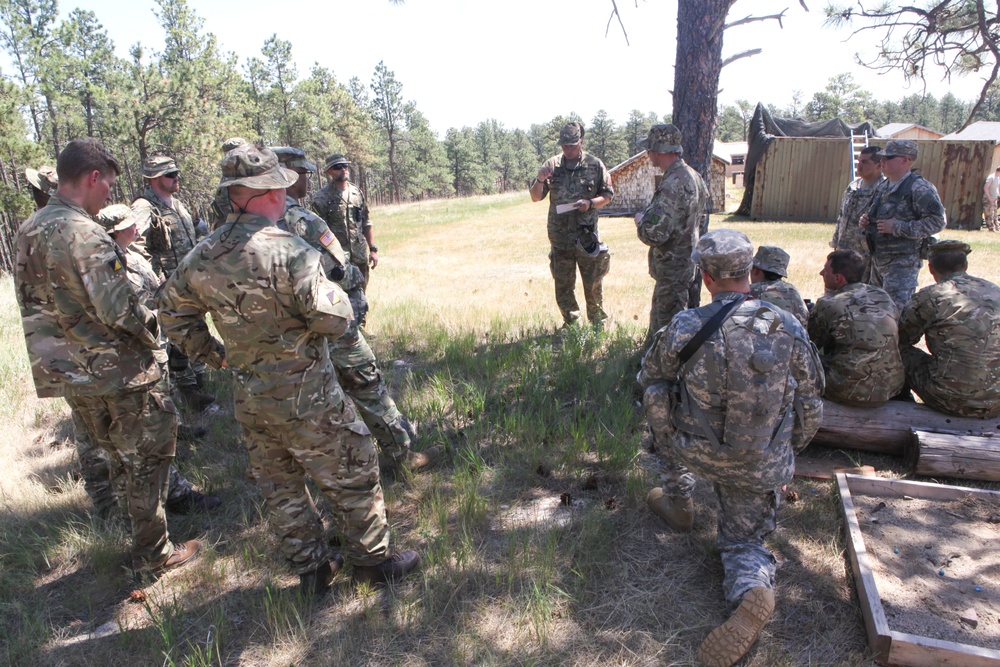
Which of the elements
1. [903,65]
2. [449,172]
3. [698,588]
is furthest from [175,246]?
[449,172]

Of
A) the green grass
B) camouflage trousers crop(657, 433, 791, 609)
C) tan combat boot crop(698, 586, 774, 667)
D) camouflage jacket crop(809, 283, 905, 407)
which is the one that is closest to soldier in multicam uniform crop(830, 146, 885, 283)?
camouflage jacket crop(809, 283, 905, 407)

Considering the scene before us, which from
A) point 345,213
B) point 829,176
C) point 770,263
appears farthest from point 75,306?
point 829,176

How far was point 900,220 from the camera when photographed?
5.15 meters

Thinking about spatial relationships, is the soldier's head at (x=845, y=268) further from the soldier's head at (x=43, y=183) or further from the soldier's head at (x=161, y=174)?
the soldier's head at (x=161, y=174)

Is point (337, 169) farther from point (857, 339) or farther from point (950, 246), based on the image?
point (950, 246)

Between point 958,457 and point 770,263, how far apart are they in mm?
1582

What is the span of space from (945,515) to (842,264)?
5.42ft

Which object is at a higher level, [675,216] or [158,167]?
[158,167]

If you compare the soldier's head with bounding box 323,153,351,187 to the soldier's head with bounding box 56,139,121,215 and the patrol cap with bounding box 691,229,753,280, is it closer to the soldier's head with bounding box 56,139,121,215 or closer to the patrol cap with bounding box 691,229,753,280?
the soldier's head with bounding box 56,139,121,215

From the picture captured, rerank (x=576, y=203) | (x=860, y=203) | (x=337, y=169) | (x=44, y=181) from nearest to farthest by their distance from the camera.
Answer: (x=44, y=181)
(x=860, y=203)
(x=576, y=203)
(x=337, y=169)

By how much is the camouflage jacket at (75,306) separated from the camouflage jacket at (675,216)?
358 cm

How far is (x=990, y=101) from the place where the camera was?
4.97m

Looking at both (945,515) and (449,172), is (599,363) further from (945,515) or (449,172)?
(449,172)

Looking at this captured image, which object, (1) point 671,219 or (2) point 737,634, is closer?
(2) point 737,634
